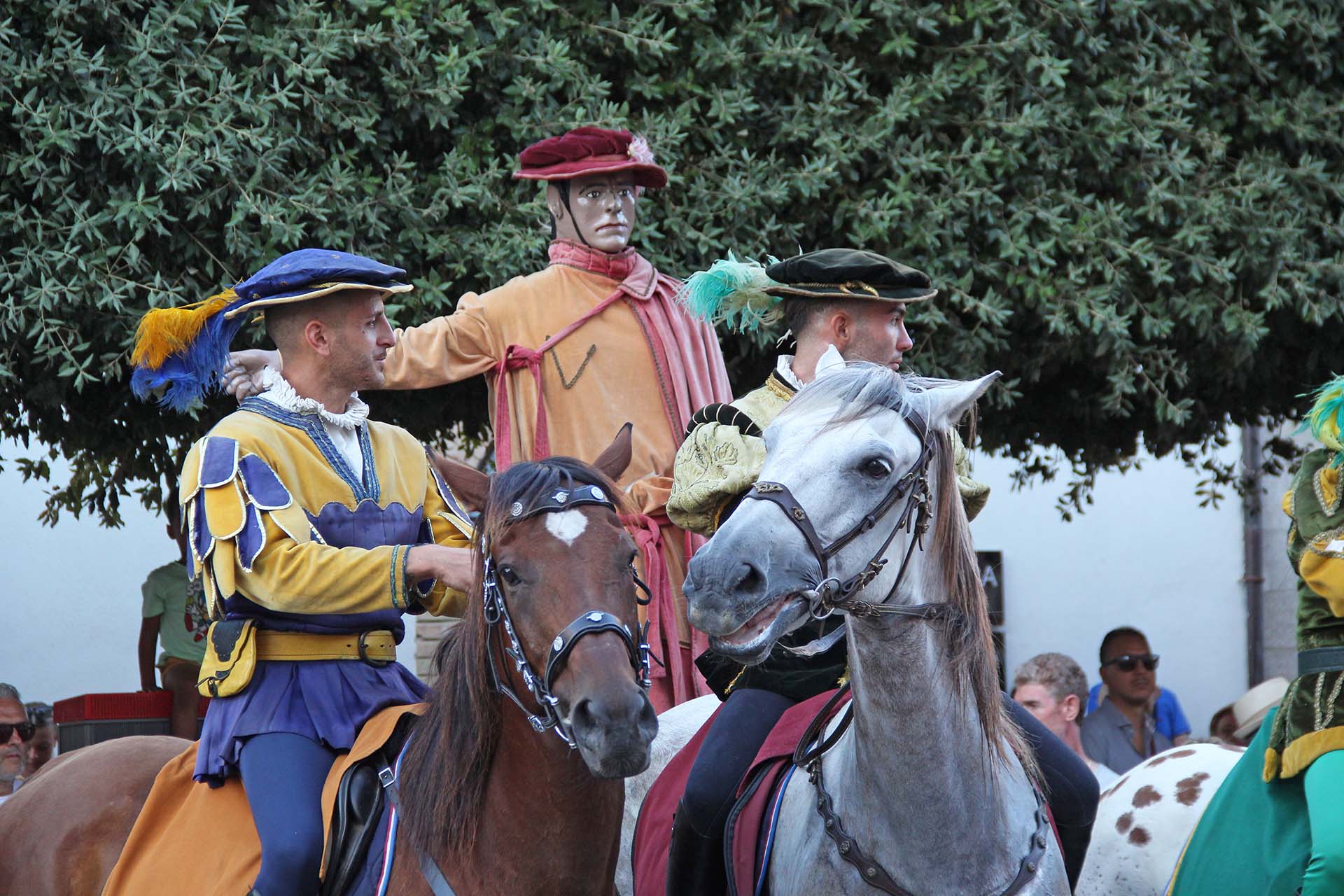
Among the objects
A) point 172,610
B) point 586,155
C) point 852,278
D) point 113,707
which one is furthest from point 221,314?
point 172,610

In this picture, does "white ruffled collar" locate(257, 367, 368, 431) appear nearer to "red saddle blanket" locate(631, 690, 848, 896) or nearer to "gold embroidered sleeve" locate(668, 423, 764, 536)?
"gold embroidered sleeve" locate(668, 423, 764, 536)

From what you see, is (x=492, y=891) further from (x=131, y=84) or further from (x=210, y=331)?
(x=131, y=84)

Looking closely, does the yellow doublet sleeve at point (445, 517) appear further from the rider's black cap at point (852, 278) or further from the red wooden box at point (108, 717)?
the red wooden box at point (108, 717)

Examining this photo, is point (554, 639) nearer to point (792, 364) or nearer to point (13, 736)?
point (792, 364)

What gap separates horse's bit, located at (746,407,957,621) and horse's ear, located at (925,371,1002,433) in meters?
0.03

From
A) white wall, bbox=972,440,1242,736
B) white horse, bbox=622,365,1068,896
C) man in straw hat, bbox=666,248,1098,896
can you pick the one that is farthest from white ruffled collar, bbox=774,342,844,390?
white wall, bbox=972,440,1242,736

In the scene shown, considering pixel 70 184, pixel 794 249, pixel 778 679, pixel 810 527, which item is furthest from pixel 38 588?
pixel 810 527

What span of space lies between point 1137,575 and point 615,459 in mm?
12874

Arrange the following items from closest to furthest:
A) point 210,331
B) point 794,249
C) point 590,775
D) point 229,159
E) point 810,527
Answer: point 810,527 < point 590,775 < point 210,331 < point 229,159 < point 794,249

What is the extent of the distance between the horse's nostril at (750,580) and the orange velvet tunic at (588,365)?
85.5 inches

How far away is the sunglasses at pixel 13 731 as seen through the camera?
7598mm

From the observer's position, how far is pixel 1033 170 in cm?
675

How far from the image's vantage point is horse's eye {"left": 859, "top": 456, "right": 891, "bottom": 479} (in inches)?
115

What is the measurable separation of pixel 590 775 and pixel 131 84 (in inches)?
146
